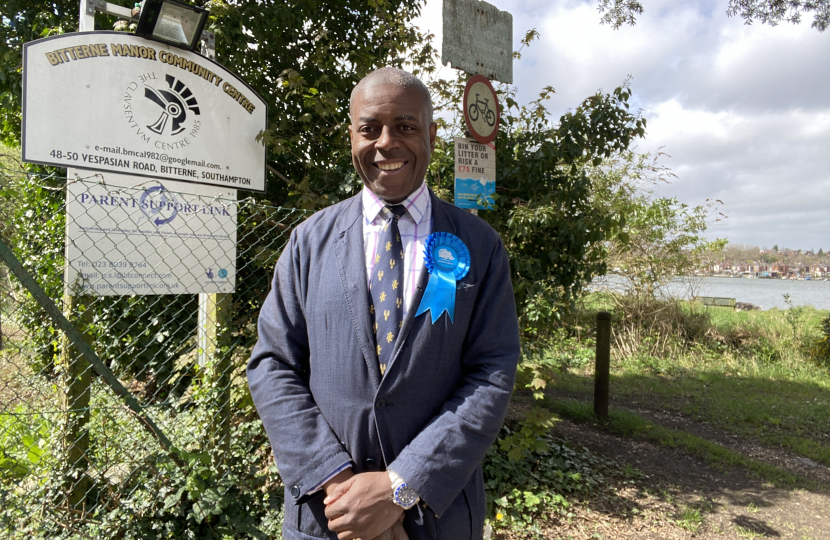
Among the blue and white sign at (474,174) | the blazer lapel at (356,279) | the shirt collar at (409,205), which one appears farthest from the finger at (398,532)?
the blue and white sign at (474,174)

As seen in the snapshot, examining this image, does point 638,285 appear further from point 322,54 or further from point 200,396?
point 200,396

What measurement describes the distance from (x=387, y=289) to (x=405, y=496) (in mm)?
573

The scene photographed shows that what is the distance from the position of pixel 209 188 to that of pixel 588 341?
841cm

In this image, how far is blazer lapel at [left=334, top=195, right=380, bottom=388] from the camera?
1469 mm

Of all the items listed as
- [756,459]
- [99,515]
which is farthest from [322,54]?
[756,459]

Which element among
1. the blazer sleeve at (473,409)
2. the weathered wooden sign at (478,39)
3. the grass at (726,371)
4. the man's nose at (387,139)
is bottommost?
the grass at (726,371)

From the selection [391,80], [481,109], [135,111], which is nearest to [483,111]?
[481,109]

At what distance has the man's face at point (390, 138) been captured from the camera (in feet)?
5.09

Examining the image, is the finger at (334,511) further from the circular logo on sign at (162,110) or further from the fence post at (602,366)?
the fence post at (602,366)

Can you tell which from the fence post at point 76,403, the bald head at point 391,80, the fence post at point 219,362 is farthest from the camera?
the fence post at point 219,362

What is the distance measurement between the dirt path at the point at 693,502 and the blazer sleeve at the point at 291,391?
8.06 ft

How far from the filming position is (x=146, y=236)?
114 inches

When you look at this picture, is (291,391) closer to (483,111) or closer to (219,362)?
(219,362)

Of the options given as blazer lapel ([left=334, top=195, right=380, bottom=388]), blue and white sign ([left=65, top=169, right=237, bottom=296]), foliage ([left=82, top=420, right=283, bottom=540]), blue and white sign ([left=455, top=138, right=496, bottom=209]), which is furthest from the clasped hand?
blue and white sign ([left=455, top=138, right=496, bottom=209])
